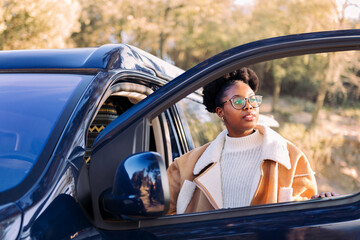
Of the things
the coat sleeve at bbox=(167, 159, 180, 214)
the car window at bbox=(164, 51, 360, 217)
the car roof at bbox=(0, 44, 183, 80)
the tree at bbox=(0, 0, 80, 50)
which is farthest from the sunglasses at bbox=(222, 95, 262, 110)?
the tree at bbox=(0, 0, 80, 50)

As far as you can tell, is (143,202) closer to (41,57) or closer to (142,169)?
(142,169)

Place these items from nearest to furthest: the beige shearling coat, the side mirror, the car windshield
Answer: the side mirror, the car windshield, the beige shearling coat

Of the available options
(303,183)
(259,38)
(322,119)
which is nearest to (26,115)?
(303,183)

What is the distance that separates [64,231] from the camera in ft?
4.09

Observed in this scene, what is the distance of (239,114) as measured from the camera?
199 cm

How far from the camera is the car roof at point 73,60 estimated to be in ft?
6.15

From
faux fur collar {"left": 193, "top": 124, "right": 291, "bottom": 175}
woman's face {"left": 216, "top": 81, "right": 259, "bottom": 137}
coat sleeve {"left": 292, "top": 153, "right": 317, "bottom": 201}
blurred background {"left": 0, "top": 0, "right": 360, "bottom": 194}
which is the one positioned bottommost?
coat sleeve {"left": 292, "top": 153, "right": 317, "bottom": 201}

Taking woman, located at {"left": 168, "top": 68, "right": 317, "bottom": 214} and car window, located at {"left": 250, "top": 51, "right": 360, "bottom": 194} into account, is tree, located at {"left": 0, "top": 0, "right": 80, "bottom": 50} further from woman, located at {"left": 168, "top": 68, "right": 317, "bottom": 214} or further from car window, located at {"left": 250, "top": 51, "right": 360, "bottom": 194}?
woman, located at {"left": 168, "top": 68, "right": 317, "bottom": 214}

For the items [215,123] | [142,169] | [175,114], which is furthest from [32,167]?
[215,123]

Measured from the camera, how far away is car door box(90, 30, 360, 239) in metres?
1.34

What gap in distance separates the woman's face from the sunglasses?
0.01 m

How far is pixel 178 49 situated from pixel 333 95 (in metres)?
21.3

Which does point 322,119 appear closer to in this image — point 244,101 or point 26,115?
point 244,101

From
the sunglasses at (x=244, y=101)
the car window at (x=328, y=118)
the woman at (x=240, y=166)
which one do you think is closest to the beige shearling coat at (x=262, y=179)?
the woman at (x=240, y=166)
